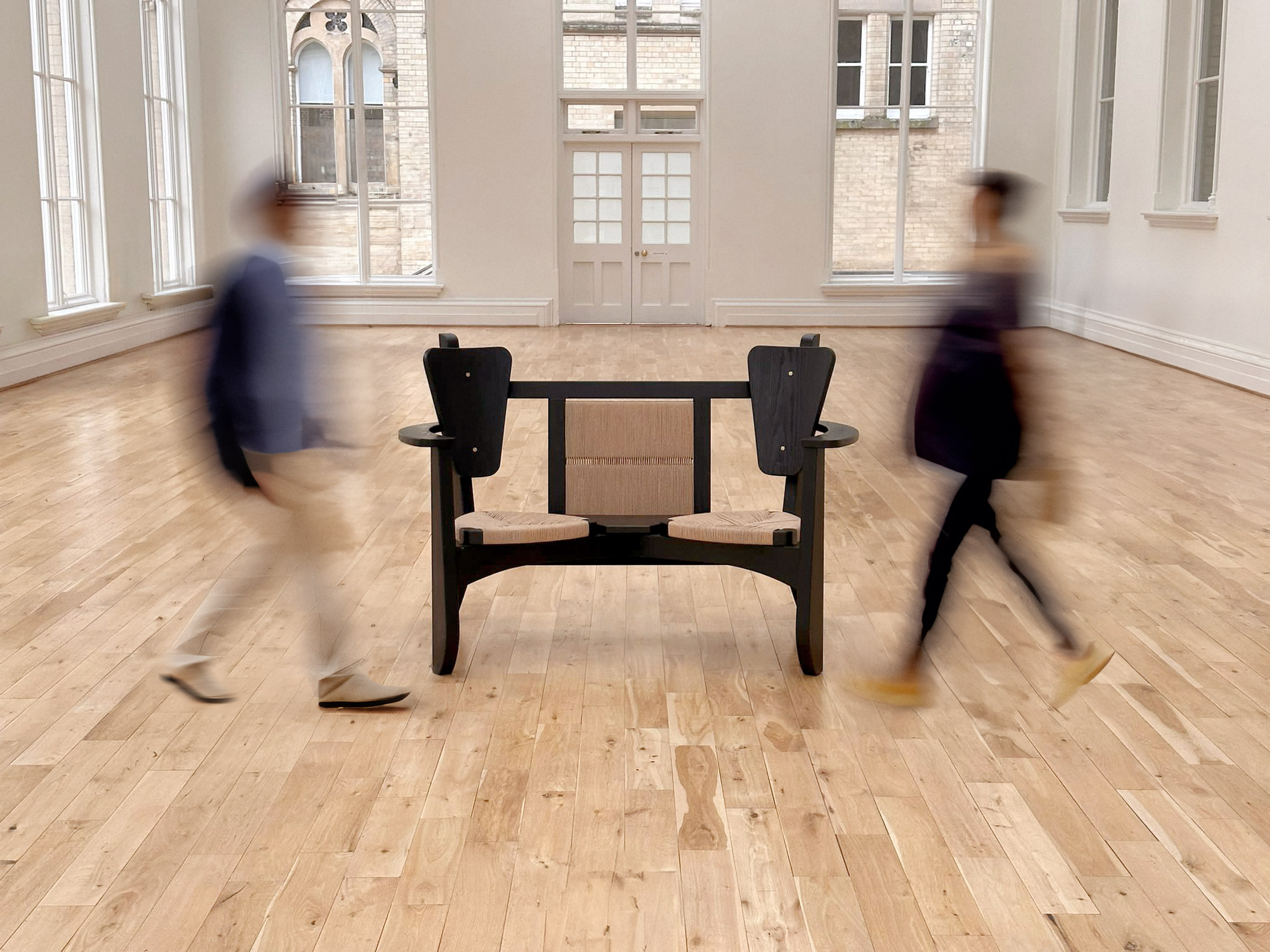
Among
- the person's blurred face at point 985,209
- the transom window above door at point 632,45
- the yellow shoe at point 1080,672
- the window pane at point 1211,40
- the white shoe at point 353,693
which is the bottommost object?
the white shoe at point 353,693

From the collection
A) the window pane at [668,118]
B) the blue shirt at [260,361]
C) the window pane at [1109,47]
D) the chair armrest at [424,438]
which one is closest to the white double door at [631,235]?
the window pane at [668,118]

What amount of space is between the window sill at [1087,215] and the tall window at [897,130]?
1231mm

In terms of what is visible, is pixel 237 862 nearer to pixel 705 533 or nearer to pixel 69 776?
pixel 69 776

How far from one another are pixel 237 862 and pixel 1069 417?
695 cm

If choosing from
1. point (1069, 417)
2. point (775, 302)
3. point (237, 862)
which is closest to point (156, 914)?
A: point (237, 862)

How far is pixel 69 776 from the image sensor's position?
9.87 ft

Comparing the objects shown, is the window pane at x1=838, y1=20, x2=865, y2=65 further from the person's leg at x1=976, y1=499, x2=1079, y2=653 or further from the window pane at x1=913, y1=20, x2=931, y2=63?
the person's leg at x1=976, y1=499, x2=1079, y2=653

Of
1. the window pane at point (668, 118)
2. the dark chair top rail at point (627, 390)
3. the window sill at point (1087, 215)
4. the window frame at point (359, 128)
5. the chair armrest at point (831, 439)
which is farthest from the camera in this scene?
the window pane at point (668, 118)

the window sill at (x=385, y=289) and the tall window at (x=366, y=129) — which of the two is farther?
the window sill at (x=385, y=289)

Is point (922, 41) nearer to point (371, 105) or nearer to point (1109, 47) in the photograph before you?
point (1109, 47)

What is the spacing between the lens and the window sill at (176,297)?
12.5 meters

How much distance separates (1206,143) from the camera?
10.6 metres

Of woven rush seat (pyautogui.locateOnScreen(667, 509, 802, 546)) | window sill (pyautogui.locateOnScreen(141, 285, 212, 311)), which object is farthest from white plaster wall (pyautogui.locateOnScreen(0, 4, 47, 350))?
woven rush seat (pyautogui.locateOnScreen(667, 509, 802, 546))

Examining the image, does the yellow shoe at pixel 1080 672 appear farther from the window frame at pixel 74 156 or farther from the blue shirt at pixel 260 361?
the window frame at pixel 74 156
